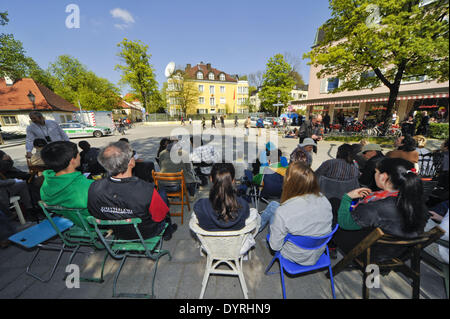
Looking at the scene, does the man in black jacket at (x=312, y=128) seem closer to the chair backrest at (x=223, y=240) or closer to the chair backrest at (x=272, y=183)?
the chair backrest at (x=272, y=183)

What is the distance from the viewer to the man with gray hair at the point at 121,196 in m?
1.79

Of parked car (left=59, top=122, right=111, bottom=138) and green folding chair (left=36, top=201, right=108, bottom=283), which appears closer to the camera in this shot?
green folding chair (left=36, top=201, right=108, bottom=283)

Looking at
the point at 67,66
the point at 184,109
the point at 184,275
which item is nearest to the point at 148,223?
the point at 184,275

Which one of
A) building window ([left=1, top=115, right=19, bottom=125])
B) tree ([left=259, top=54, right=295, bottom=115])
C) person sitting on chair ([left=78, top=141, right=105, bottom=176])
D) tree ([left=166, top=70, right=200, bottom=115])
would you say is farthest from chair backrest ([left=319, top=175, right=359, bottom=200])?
tree ([left=166, top=70, right=200, bottom=115])

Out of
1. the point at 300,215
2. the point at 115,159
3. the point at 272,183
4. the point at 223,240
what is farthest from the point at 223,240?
the point at 272,183

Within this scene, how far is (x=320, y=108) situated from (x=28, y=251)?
27010 millimetres

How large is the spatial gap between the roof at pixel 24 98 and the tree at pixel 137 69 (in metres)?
10.3

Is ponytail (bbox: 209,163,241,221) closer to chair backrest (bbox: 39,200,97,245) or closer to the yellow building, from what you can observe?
chair backrest (bbox: 39,200,97,245)

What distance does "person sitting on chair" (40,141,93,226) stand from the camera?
1945 millimetres

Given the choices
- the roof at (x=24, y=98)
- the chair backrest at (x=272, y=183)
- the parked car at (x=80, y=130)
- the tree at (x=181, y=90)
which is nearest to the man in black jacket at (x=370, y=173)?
the chair backrest at (x=272, y=183)

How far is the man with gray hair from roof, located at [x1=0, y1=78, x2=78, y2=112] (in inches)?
1179
